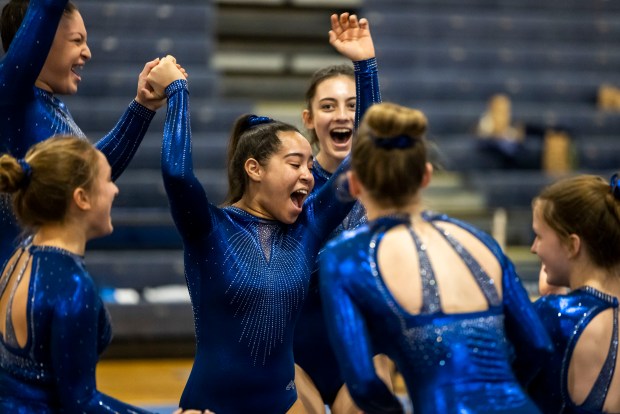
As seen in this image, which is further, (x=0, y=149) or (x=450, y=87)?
(x=450, y=87)

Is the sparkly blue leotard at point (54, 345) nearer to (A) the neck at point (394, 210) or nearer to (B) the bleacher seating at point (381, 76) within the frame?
(A) the neck at point (394, 210)

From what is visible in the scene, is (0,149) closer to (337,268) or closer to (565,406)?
(337,268)

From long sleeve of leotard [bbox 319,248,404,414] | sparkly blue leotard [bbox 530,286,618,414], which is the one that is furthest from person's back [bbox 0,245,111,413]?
sparkly blue leotard [bbox 530,286,618,414]

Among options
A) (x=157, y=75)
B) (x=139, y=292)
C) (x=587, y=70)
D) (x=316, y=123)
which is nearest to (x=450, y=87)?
(x=587, y=70)

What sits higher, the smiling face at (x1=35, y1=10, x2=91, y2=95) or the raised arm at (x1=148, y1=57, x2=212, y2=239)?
the smiling face at (x1=35, y1=10, x2=91, y2=95)

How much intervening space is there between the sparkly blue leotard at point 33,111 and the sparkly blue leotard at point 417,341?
39.0 inches

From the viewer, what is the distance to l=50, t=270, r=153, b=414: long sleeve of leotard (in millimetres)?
1950

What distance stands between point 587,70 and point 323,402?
7.26 meters

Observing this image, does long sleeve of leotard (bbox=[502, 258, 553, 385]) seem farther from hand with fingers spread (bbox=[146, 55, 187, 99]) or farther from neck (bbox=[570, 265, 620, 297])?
hand with fingers spread (bbox=[146, 55, 187, 99])

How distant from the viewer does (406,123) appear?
1.93 metres

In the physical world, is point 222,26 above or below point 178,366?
above

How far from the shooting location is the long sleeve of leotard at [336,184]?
2.66 m

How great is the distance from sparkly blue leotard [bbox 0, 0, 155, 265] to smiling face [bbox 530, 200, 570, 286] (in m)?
1.11

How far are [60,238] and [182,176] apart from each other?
0.35 meters
